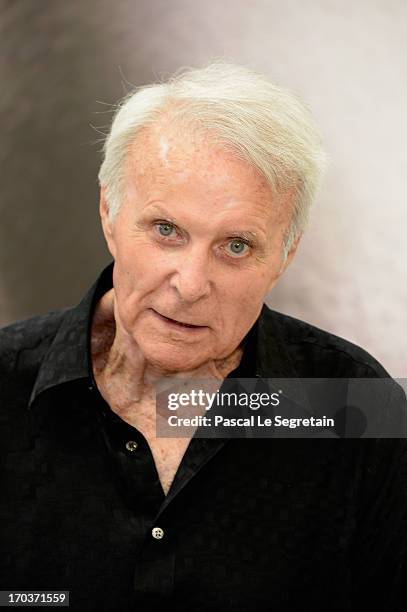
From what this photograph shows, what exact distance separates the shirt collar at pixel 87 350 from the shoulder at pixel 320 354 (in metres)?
0.02

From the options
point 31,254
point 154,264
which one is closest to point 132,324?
point 154,264

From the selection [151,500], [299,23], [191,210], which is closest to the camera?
[191,210]

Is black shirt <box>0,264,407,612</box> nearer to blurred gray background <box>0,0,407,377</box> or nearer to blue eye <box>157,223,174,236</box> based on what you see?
blue eye <box>157,223,174,236</box>

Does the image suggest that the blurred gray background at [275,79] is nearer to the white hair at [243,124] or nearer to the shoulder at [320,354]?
the shoulder at [320,354]

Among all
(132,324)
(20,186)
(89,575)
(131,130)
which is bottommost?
(89,575)

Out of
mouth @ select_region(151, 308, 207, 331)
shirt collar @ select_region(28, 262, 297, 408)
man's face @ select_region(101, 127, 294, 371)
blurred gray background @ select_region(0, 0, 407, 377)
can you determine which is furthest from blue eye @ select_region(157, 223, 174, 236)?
blurred gray background @ select_region(0, 0, 407, 377)

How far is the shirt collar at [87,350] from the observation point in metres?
1.44

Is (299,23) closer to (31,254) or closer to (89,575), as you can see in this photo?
(31,254)

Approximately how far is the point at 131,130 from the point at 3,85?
846 mm

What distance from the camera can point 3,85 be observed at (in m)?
2.10

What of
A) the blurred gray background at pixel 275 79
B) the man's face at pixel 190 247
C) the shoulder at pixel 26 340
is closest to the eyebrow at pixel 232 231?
the man's face at pixel 190 247

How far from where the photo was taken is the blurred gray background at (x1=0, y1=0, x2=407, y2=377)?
203 centimetres

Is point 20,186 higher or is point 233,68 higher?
point 20,186

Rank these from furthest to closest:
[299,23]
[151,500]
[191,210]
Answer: [299,23]
[151,500]
[191,210]
